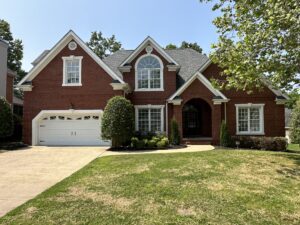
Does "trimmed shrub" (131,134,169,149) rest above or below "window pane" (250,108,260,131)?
below

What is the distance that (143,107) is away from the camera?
2209 cm

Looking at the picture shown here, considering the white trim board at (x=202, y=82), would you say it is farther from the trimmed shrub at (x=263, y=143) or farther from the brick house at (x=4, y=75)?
the brick house at (x=4, y=75)

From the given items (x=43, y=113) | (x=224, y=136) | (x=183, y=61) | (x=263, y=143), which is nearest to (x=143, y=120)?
(x=224, y=136)

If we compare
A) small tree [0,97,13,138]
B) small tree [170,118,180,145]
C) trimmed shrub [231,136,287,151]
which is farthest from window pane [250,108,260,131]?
small tree [0,97,13,138]

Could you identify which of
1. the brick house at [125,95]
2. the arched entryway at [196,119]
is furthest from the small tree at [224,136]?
Answer: the arched entryway at [196,119]

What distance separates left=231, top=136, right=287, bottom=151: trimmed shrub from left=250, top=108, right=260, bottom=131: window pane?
2173 millimetres

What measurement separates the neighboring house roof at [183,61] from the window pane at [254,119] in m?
5.34

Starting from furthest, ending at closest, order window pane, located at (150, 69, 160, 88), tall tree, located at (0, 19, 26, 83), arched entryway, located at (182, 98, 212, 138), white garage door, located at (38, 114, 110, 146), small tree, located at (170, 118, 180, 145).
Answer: tall tree, located at (0, 19, 26, 83) → arched entryway, located at (182, 98, 212, 138) → window pane, located at (150, 69, 160, 88) → white garage door, located at (38, 114, 110, 146) → small tree, located at (170, 118, 180, 145)

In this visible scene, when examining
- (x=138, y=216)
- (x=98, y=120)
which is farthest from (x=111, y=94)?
(x=138, y=216)

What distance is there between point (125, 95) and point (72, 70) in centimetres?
414

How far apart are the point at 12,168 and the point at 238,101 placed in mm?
15782

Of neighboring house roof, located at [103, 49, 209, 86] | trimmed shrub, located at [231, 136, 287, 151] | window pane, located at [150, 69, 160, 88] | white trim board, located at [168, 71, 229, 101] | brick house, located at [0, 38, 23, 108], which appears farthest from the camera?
brick house, located at [0, 38, 23, 108]

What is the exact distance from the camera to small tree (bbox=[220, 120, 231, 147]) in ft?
63.7

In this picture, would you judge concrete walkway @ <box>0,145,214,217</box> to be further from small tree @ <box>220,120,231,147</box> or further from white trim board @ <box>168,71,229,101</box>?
small tree @ <box>220,120,231,147</box>
